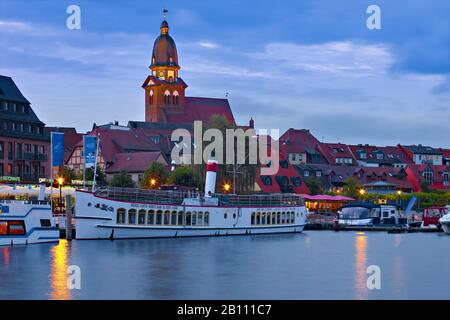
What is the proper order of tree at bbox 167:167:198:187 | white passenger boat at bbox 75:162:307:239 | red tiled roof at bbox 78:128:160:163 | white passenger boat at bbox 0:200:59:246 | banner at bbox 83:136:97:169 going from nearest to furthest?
white passenger boat at bbox 0:200:59:246
white passenger boat at bbox 75:162:307:239
banner at bbox 83:136:97:169
tree at bbox 167:167:198:187
red tiled roof at bbox 78:128:160:163

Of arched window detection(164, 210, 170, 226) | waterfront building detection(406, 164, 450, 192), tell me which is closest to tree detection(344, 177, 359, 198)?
waterfront building detection(406, 164, 450, 192)

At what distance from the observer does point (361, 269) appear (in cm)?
5591

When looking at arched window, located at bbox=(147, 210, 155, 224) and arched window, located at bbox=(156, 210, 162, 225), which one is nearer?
arched window, located at bbox=(147, 210, 155, 224)

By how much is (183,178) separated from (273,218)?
27.6 metres

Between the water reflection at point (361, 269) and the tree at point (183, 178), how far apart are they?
3717 cm

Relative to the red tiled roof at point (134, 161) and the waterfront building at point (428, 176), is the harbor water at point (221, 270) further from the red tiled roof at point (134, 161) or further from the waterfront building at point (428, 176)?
the waterfront building at point (428, 176)

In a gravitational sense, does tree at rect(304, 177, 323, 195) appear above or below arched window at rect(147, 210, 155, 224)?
above

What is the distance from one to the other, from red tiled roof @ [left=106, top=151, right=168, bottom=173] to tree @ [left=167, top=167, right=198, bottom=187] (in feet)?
90.5

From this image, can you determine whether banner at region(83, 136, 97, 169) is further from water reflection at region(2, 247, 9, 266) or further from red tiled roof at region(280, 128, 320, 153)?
red tiled roof at region(280, 128, 320, 153)

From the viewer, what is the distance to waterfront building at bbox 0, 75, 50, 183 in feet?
355

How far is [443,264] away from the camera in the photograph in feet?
197

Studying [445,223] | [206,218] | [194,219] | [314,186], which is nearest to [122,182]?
[314,186]
